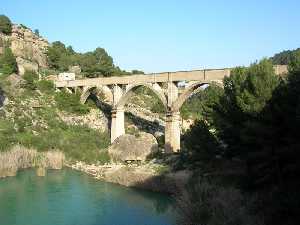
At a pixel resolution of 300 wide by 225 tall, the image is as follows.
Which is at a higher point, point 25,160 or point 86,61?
point 86,61

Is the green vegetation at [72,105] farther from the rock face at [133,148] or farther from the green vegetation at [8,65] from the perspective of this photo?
the rock face at [133,148]

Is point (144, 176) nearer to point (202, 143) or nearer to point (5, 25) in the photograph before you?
point (202, 143)

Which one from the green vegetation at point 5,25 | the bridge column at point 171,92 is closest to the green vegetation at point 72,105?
the bridge column at point 171,92

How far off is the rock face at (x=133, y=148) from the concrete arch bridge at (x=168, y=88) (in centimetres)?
151

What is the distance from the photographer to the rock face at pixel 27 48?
62.8 meters

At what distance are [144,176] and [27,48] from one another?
4414 centimetres

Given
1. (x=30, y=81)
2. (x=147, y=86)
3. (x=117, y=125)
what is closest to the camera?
(x=147, y=86)

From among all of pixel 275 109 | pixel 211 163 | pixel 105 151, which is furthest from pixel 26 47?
pixel 275 109

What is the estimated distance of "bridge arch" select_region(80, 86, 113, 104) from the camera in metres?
47.6

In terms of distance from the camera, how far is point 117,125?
41.9 m

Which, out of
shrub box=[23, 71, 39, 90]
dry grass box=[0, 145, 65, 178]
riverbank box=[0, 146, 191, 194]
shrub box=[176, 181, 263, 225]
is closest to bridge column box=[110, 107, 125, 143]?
riverbank box=[0, 146, 191, 194]

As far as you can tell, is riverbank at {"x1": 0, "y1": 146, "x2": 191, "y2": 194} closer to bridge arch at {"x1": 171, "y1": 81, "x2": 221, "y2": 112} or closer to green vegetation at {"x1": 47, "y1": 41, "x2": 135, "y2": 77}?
bridge arch at {"x1": 171, "y1": 81, "x2": 221, "y2": 112}

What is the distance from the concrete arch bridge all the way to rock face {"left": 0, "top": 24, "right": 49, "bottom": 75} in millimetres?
19101

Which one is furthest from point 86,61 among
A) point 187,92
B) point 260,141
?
point 260,141
